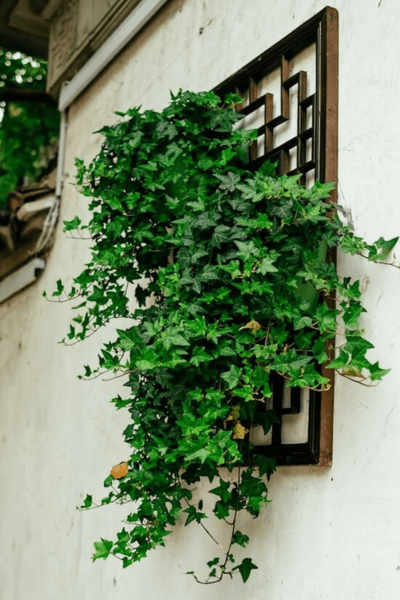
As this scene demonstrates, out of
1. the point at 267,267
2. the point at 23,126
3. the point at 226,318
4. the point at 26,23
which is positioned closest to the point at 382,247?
the point at 267,267

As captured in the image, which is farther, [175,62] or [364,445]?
[175,62]

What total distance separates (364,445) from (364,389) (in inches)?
5.1

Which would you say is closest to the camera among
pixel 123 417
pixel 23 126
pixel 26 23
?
pixel 123 417

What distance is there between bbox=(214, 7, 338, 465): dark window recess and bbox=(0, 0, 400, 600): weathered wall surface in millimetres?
37

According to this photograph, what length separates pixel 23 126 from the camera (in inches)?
303

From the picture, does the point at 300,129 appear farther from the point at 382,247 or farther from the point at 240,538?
the point at 240,538

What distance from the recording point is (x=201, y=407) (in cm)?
193

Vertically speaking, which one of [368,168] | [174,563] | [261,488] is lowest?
[174,563]

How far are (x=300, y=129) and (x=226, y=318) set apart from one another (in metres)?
0.63

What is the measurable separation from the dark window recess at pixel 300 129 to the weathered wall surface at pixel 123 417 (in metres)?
0.04

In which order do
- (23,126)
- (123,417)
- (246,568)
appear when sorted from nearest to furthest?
(246,568) → (123,417) → (23,126)

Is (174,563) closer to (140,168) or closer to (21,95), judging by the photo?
(140,168)

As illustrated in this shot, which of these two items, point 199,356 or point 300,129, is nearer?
point 199,356

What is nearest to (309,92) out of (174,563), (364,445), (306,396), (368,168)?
(368,168)
